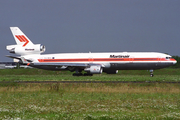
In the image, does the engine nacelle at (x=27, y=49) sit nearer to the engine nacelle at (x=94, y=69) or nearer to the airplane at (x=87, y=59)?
the airplane at (x=87, y=59)

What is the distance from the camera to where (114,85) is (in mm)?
27609

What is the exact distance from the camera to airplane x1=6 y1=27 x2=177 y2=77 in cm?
5028

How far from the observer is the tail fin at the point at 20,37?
58.0 meters

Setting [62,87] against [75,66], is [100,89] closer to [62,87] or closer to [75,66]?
[62,87]

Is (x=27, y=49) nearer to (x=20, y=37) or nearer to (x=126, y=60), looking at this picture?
(x=20, y=37)

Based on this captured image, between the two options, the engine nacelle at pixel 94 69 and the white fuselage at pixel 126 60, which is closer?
the engine nacelle at pixel 94 69

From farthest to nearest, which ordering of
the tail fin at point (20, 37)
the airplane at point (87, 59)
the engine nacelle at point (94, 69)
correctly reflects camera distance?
the tail fin at point (20, 37) → the airplane at point (87, 59) → the engine nacelle at point (94, 69)

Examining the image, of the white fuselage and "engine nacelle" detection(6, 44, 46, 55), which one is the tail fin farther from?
the white fuselage

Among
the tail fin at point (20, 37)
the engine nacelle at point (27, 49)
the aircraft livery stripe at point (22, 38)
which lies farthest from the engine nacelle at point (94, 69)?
the aircraft livery stripe at point (22, 38)

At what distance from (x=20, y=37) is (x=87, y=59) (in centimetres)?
1606

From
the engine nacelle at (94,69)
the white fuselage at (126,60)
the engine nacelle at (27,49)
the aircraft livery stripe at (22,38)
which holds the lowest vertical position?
the engine nacelle at (94,69)

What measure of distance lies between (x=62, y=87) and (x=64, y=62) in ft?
90.8

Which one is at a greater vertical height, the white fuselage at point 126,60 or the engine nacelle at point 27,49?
the engine nacelle at point 27,49

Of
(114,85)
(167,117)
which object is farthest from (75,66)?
(167,117)
